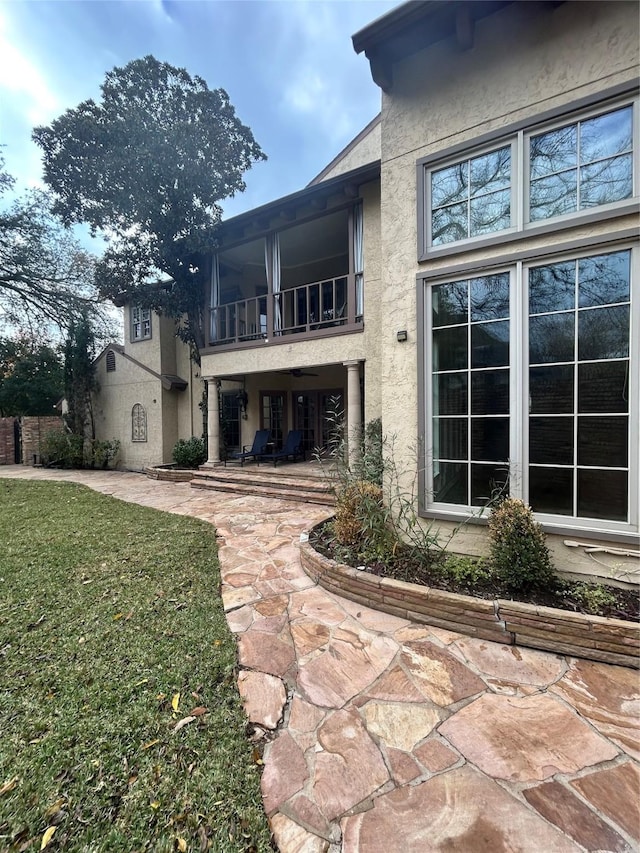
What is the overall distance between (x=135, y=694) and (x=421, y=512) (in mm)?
3111

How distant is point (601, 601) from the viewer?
3.09 meters

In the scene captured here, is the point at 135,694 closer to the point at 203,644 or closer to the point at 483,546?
the point at 203,644

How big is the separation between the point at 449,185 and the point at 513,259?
1224mm

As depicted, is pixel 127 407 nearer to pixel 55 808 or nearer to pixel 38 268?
pixel 38 268

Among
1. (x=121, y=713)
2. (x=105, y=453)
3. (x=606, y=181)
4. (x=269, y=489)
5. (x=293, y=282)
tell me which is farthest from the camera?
(x=105, y=453)

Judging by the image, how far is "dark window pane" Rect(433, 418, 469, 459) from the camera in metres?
4.16

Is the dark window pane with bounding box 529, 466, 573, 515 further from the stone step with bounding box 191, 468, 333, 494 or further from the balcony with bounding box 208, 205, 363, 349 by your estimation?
the balcony with bounding box 208, 205, 363, 349

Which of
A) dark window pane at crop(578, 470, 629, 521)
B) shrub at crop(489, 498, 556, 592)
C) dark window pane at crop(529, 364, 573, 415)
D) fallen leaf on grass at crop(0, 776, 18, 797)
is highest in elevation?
dark window pane at crop(529, 364, 573, 415)

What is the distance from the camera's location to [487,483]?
13.2ft

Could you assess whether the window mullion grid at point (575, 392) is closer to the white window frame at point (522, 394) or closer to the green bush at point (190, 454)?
the white window frame at point (522, 394)

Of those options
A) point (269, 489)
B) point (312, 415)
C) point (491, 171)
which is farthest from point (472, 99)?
point (312, 415)

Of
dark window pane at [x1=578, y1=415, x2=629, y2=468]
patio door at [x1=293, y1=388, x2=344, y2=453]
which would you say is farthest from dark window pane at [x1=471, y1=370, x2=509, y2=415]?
patio door at [x1=293, y1=388, x2=344, y2=453]

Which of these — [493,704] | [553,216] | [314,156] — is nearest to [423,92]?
[553,216]

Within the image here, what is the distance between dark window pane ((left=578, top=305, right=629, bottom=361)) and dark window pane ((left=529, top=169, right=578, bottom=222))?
1.05 metres
